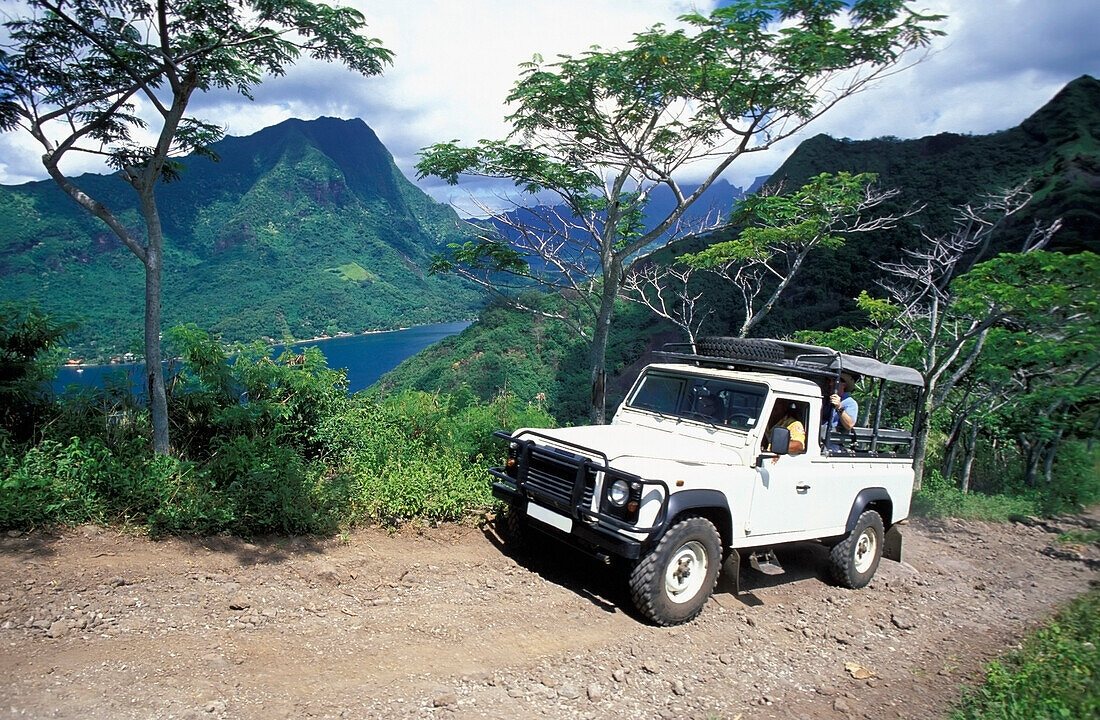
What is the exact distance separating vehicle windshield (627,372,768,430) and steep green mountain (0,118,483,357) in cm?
3643

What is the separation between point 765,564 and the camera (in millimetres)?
5734

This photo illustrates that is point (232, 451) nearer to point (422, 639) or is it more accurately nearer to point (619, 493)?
point (422, 639)

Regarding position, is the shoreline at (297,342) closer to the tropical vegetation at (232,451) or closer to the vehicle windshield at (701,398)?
the tropical vegetation at (232,451)

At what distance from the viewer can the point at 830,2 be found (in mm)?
6836

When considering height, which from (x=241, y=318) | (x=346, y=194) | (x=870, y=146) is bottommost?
(x=241, y=318)

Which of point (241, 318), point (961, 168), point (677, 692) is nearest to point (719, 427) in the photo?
point (677, 692)

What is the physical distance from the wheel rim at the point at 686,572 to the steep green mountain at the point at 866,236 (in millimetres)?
15604

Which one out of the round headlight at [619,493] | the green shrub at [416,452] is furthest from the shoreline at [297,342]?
the round headlight at [619,493]

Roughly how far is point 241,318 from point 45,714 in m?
81.7

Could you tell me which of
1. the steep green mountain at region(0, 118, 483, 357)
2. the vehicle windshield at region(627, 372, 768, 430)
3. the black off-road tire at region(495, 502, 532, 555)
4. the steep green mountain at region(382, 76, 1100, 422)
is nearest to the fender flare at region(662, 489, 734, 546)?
the vehicle windshield at region(627, 372, 768, 430)

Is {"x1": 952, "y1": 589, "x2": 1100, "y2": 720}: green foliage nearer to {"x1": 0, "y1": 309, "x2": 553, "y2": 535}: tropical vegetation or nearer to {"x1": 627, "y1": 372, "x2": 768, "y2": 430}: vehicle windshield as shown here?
{"x1": 627, "y1": 372, "x2": 768, "y2": 430}: vehicle windshield

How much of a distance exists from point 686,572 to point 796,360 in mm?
2697

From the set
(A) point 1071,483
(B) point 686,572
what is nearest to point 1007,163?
(A) point 1071,483

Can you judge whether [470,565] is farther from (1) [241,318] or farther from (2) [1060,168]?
(1) [241,318]
